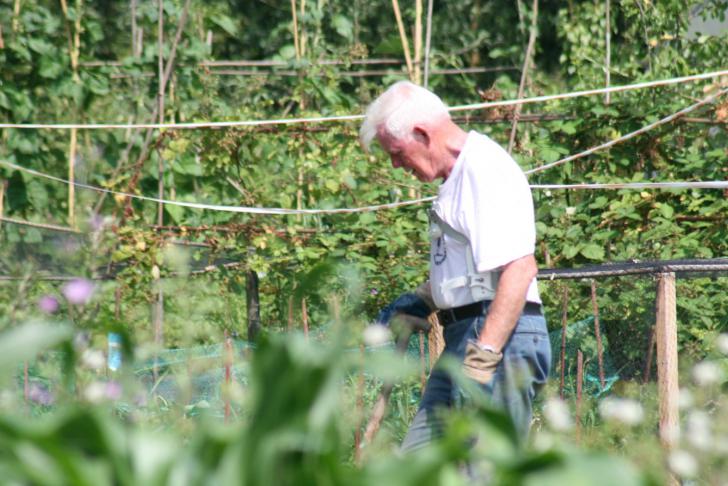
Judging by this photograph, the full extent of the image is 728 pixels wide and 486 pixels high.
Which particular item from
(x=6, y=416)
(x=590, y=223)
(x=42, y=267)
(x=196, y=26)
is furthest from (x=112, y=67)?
(x=6, y=416)

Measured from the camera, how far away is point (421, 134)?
2.72 metres

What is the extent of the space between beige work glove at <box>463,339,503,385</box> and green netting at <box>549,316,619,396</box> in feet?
3.53

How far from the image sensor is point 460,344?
2660 millimetres

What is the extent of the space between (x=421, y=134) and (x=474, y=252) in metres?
0.33

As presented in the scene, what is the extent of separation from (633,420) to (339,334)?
129 cm

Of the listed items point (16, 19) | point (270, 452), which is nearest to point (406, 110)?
point (270, 452)

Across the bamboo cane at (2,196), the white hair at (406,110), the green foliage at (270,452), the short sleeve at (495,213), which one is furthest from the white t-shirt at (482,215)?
the bamboo cane at (2,196)

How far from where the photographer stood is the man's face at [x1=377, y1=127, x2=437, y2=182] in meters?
2.72

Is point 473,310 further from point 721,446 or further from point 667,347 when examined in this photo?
point 721,446

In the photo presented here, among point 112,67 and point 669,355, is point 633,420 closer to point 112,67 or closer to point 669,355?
point 669,355

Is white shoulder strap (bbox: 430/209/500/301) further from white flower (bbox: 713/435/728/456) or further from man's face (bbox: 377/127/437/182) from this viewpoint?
white flower (bbox: 713/435/728/456)

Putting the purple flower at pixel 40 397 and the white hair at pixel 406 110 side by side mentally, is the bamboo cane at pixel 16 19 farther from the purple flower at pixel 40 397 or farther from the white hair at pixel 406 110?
the white hair at pixel 406 110

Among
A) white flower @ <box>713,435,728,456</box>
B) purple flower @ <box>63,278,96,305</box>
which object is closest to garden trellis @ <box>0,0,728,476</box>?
white flower @ <box>713,435,728,456</box>

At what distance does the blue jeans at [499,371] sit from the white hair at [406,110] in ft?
1.47
